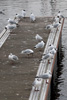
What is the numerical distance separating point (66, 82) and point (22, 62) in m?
3.73

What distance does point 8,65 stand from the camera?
1877cm

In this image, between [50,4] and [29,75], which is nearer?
[29,75]

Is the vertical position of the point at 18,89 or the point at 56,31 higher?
the point at 56,31

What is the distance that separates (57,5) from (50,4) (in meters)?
1.42

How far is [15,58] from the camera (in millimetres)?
18750

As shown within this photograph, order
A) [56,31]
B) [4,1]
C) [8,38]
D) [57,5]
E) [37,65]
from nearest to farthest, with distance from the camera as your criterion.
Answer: [37,65] → [8,38] → [56,31] → [57,5] → [4,1]

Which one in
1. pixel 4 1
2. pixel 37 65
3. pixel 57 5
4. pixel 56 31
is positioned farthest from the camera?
pixel 4 1

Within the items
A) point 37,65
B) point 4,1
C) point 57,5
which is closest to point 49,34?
point 37,65

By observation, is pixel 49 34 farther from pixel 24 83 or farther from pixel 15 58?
pixel 24 83

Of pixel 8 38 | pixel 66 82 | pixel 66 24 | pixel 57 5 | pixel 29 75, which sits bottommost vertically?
pixel 29 75

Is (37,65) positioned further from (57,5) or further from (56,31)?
(57,5)

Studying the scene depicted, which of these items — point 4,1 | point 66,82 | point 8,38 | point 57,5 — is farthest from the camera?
point 4,1

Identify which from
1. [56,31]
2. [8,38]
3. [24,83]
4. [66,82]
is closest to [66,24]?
[56,31]

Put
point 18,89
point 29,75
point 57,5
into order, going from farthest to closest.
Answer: point 57,5 < point 29,75 < point 18,89
